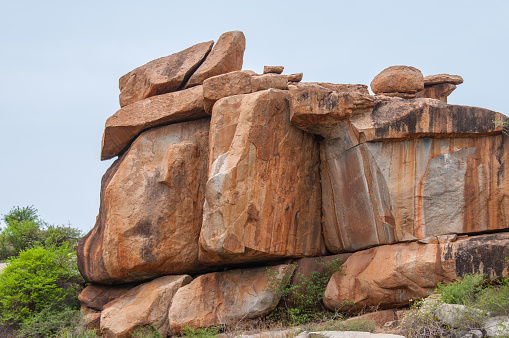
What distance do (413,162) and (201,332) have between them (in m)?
5.77

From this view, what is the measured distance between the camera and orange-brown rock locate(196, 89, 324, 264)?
12.1 meters

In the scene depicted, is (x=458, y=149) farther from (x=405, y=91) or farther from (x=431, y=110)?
(x=405, y=91)

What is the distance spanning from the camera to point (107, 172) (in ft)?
51.2

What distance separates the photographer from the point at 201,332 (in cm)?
1177

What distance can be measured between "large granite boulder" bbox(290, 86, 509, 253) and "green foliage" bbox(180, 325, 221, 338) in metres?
3.73

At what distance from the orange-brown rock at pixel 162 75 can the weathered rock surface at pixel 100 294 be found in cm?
509

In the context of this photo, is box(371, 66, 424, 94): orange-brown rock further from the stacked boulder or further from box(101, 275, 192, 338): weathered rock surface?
box(101, 275, 192, 338): weathered rock surface

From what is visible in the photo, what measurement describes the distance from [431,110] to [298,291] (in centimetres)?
490

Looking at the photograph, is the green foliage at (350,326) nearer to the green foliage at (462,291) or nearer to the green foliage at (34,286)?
the green foliage at (462,291)

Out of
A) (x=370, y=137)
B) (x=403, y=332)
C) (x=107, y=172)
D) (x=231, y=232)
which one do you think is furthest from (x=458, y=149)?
(x=107, y=172)

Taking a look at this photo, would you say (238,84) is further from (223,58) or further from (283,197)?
(283,197)

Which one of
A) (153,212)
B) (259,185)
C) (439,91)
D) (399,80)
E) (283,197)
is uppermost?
(399,80)

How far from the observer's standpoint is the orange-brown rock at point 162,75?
1531cm

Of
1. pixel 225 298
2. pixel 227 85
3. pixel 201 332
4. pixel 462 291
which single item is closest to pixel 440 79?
pixel 227 85
